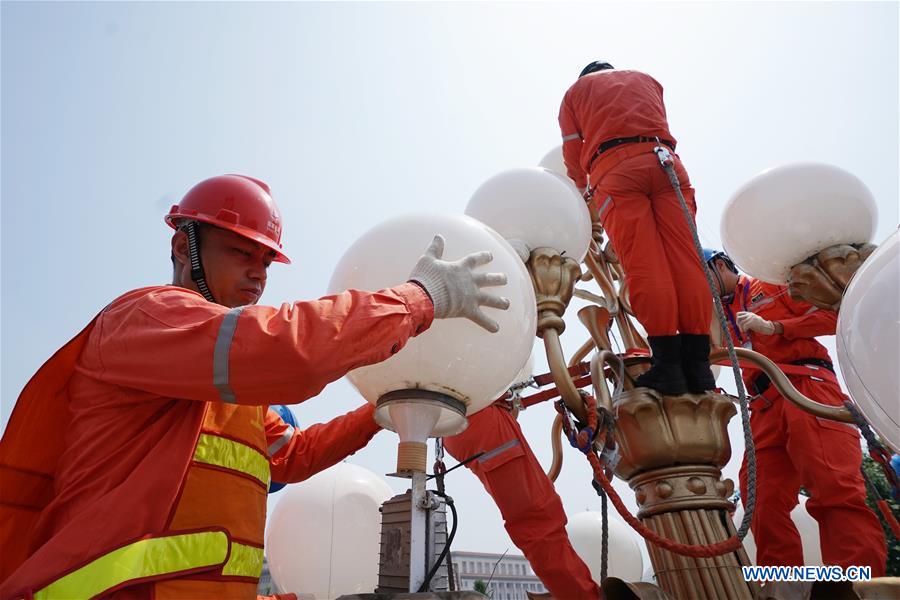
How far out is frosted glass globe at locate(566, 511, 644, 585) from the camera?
5.95 m

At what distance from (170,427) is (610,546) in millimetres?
5284

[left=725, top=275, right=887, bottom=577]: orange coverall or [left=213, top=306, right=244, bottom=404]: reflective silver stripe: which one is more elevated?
[left=725, top=275, right=887, bottom=577]: orange coverall

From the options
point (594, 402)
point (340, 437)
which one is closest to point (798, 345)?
point (594, 402)

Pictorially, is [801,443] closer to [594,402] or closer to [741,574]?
[741,574]

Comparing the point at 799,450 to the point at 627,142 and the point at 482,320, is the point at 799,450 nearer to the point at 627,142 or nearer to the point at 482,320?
the point at 627,142

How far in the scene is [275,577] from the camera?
16.6ft

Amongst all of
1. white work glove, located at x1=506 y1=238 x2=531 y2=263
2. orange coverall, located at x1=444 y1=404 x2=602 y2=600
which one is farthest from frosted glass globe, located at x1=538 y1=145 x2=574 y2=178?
orange coverall, located at x1=444 y1=404 x2=602 y2=600

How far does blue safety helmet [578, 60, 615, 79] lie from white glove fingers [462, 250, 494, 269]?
244 centimetres

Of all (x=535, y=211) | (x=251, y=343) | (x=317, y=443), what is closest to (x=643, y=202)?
(x=535, y=211)

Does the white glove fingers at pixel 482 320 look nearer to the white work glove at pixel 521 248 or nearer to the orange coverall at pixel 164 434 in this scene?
the orange coverall at pixel 164 434

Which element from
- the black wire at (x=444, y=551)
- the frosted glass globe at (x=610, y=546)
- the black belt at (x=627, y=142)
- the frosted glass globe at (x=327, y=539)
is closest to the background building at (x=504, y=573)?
the frosted glass globe at (x=610, y=546)

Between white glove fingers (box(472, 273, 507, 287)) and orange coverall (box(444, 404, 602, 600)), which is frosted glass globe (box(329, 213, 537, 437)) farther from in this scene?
orange coverall (box(444, 404, 602, 600))

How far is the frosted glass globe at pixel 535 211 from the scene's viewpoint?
338 centimetres

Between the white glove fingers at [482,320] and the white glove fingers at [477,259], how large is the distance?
0.51ft
